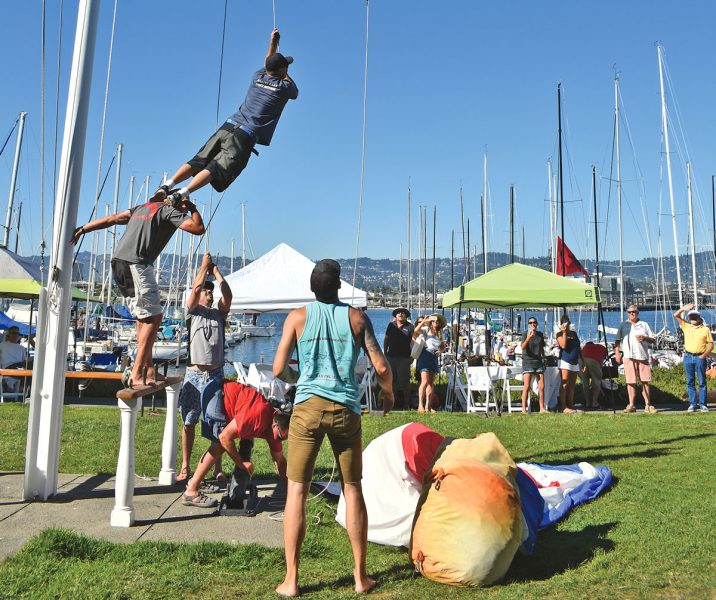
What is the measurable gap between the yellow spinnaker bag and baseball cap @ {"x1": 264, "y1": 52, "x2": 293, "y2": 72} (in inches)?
142

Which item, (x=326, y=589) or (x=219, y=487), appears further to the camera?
(x=219, y=487)

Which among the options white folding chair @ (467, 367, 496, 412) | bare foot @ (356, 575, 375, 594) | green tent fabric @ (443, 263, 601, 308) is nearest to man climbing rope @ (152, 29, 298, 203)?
bare foot @ (356, 575, 375, 594)

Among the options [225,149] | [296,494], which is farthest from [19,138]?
[296,494]

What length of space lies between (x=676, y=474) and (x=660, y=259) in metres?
38.2

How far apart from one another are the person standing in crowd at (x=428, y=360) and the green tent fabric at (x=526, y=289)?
2.50ft

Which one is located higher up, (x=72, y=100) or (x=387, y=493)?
(x=72, y=100)

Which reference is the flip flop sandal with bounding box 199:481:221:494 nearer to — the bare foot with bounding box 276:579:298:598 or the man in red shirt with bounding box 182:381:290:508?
the man in red shirt with bounding box 182:381:290:508

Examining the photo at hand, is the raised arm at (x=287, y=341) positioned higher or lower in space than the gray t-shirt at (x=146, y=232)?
lower

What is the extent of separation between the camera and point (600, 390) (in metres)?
15.2

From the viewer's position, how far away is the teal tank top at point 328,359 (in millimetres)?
4379

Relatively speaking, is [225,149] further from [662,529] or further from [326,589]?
[662,529]

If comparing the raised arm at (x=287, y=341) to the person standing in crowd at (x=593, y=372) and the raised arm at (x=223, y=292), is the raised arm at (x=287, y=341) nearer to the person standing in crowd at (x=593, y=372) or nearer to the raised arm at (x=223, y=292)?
the raised arm at (x=223, y=292)

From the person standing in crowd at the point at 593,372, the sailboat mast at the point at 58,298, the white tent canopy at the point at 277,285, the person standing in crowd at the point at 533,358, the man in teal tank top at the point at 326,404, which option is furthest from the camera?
the white tent canopy at the point at 277,285

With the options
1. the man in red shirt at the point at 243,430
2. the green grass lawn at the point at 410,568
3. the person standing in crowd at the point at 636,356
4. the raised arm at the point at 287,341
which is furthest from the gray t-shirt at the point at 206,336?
the person standing in crowd at the point at 636,356
